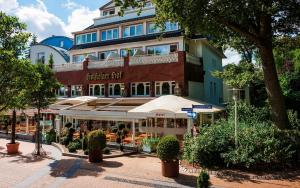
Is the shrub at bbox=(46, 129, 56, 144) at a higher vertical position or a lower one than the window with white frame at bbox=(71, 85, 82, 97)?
lower

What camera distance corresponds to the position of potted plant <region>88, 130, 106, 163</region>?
1959cm

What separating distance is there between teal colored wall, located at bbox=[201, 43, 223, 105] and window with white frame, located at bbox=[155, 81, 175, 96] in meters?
5.19

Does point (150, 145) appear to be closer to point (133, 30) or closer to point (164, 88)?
point (164, 88)

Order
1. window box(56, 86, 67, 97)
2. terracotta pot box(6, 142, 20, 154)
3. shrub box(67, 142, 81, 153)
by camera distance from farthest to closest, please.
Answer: window box(56, 86, 67, 97), terracotta pot box(6, 142, 20, 154), shrub box(67, 142, 81, 153)

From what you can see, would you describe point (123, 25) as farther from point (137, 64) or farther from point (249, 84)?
point (249, 84)

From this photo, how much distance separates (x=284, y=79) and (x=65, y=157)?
22.5 metres

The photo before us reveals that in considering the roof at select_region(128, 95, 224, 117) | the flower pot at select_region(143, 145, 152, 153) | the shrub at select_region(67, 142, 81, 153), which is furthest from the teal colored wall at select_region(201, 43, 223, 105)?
the shrub at select_region(67, 142, 81, 153)

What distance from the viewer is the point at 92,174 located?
1709 cm

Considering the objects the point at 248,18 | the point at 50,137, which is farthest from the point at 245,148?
the point at 50,137

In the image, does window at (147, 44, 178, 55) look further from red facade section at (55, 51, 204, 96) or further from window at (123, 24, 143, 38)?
window at (123, 24, 143, 38)

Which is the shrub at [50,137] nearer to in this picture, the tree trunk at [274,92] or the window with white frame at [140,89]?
the window with white frame at [140,89]

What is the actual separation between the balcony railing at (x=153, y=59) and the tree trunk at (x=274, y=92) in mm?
10205

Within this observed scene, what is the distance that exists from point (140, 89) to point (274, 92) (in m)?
14.8

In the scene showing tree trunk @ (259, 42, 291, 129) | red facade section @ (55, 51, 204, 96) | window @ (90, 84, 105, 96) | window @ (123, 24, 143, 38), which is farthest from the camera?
window @ (123, 24, 143, 38)
